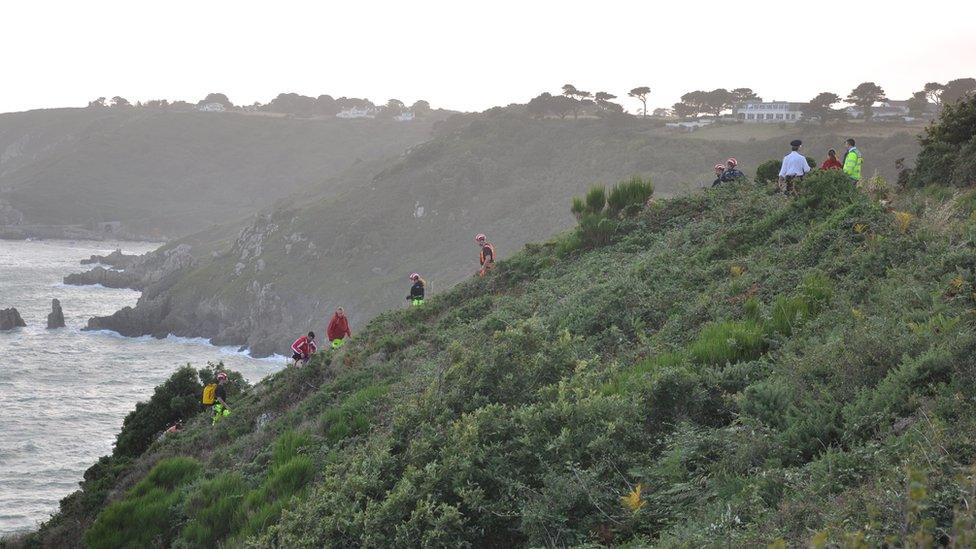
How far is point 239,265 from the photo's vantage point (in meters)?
77.4

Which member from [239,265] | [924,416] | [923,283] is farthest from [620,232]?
[239,265]

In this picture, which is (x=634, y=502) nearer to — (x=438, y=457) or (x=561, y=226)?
(x=438, y=457)

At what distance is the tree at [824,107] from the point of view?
78000mm

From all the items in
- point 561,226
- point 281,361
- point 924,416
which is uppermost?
point 924,416

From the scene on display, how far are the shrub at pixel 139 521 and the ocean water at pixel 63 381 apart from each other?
15.2 m

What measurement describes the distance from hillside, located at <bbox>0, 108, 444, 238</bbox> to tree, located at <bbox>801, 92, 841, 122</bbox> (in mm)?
78874

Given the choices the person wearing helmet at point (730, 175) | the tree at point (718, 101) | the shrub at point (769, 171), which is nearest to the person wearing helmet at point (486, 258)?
the person wearing helmet at point (730, 175)

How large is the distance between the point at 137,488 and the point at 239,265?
229 ft

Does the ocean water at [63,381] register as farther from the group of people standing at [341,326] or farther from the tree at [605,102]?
the tree at [605,102]

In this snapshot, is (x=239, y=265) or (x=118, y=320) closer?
(x=118, y=320)

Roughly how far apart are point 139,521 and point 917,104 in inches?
3578

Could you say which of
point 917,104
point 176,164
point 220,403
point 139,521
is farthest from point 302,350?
point 176,164

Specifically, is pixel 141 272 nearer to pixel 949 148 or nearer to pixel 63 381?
pixel 63 381

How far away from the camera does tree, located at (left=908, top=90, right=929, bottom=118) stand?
81125mm
